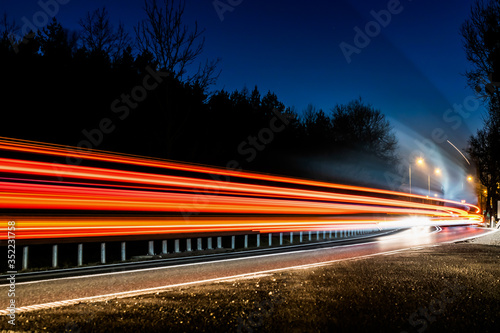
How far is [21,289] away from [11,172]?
13.9 feet

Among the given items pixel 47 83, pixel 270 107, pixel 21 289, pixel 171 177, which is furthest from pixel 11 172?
pixel 270 107

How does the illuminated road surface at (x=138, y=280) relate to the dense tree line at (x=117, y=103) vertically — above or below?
below

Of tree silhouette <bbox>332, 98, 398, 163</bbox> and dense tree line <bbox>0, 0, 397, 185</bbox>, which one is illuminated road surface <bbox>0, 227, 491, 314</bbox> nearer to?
dense tree line <bbox>0, 0, 397, 185</bbox>

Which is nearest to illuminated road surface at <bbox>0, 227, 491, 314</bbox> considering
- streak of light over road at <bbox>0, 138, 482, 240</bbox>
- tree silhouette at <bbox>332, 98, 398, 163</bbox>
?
streak of light over road at <bbox>0, 138, 482, 240</bbox>

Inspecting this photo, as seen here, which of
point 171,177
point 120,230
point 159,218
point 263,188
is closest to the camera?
point 120,230

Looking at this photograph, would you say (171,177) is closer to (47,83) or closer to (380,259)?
(380,259)

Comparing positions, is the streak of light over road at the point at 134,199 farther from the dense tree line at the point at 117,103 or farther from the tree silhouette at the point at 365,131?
the tree silhouette at the point at 365,131

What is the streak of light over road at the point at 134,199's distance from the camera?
11.2m

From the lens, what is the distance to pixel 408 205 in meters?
34.7

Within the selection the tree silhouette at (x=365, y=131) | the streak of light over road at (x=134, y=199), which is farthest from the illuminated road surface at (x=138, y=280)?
the tree silhouette at (x=365, y=131)

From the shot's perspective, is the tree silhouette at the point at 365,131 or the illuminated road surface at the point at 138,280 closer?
the illuminated road surface at the point at 138,280

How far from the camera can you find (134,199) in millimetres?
14242

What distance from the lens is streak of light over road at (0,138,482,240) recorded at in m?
11.2

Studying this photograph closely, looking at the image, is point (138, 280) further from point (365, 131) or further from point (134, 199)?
point (365, 131)
